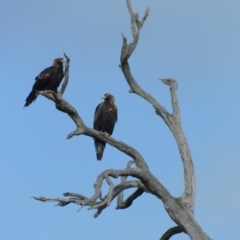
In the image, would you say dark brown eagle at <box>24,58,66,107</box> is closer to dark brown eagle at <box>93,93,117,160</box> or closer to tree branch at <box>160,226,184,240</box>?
dark brown eagle at <box>93,93,117,160</box>

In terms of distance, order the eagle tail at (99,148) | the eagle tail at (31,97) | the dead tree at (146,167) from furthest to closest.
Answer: the eagle tail at (99,148) → the eagle tail at (31,97) → the dead tree at (146,167)

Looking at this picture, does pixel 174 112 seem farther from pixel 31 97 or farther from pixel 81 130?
pixel 31 97

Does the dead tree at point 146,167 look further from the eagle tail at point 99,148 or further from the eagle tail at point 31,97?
the eagle tail at point 99,148

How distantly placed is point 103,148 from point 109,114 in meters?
0.73

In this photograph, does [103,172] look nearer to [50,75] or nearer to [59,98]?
[59,98]

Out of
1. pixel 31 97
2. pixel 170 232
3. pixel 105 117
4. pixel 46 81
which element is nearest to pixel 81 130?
pixel 170 232

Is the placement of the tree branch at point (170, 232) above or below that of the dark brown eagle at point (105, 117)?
below

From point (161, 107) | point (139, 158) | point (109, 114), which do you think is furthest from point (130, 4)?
point (109, 114)

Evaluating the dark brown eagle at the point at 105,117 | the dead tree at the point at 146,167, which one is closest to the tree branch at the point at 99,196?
the dead tree at the point at 146,167

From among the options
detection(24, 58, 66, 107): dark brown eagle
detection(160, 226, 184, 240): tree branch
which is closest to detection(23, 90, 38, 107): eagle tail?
detection(24, 58, 66, 107): dark brown eagle

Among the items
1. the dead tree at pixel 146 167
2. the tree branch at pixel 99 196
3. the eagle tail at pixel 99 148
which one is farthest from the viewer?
the eagle tail at pixel 99 148

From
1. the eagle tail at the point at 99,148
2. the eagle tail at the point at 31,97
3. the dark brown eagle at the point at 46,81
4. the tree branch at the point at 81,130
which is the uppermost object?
the dark brown eagle at the point at 46,81

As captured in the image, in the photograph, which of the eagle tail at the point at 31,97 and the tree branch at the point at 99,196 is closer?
the tree branch at the point at 99,196

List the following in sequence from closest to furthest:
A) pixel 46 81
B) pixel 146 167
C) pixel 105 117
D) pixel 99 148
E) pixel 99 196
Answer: pixel 99 196, pixel 146 167, pixel 46 81, pixel 99 148, pixel 105 117
